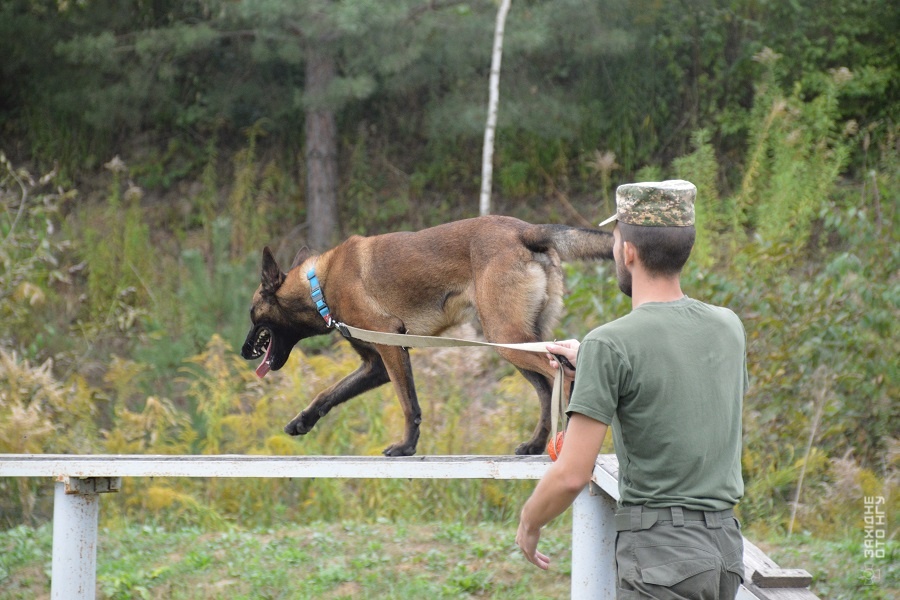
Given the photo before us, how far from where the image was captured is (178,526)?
680 cm

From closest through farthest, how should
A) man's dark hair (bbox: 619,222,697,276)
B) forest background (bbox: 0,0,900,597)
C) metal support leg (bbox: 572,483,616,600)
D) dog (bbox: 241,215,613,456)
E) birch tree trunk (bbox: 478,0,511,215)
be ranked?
man's dark hair (bbox: 619,222,697,276)
metal support leg (bbox: 572,483,616,600)
dog (bbox: 241,215,613,456)
forest background (bbox: 0,0,900,597)
birch tree trunk (bbox: 478,0,511,215)

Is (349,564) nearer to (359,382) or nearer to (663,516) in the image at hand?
(359,382)

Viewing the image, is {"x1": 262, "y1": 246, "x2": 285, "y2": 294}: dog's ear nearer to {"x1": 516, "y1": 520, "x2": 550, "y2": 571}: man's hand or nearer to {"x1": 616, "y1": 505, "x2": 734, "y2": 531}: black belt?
{"x1": 516, "y1": 520, "x2": 550, "y2": 571}: man's hand

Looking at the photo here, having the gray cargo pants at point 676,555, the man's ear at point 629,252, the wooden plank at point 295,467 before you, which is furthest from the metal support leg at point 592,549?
the man's ear at point 629,252

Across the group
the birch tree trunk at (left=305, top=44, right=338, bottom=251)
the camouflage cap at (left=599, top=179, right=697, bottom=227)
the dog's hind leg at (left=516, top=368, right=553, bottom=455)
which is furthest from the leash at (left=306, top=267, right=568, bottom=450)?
the birch tree trunk at (left=305, top=44, right=338, bottom=251)

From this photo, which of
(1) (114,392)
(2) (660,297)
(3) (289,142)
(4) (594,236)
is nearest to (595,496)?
(4) (594,236)

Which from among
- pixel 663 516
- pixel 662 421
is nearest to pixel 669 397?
pixel 662 421

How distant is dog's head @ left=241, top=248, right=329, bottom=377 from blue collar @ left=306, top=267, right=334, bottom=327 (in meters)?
0.11

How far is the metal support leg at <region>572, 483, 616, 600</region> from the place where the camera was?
3.72 m

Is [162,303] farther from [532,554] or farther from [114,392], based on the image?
[532,554]

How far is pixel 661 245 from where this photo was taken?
7.55ft

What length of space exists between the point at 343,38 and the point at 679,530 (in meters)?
11.7

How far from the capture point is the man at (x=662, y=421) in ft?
7.27

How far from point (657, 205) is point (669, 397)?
0.50m
